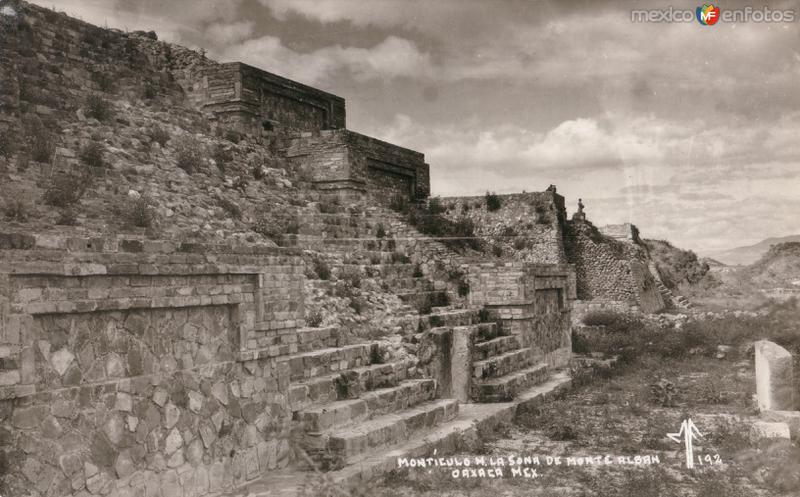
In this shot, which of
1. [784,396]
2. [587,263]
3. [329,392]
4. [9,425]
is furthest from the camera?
[587,263]

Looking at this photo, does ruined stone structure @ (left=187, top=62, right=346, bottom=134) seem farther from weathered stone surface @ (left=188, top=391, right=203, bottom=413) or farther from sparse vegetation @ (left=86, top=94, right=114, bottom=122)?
weathered stone surface @ (left=188, top=391, right=203, bottom=413)

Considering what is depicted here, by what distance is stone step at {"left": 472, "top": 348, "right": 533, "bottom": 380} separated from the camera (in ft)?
34.9

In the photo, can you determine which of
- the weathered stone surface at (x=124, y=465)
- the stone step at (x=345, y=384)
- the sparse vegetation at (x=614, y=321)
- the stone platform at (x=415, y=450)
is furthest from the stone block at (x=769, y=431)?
the sparse vegetation at (x=614, y=321)

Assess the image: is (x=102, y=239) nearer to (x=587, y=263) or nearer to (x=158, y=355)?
(x=158, y=355)

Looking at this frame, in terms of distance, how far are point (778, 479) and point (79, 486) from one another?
6181mm

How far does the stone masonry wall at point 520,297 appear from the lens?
1264cm

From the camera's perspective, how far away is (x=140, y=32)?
13.7 metres

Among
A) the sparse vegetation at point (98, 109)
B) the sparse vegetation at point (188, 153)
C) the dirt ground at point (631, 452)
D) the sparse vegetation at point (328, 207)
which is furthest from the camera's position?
the sparse vegetation at point (328, 207)

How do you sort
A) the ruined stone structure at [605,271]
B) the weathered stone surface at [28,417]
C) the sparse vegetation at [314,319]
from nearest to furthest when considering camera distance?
the weathered stone surface at [28,417] → the sparse vegetation at [314,319] → the ruined stone structure at [605,271]

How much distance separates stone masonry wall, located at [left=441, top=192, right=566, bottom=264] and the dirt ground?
38.7 feet

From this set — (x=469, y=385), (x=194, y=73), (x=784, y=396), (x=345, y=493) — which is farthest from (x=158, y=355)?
(x=194, y=73)

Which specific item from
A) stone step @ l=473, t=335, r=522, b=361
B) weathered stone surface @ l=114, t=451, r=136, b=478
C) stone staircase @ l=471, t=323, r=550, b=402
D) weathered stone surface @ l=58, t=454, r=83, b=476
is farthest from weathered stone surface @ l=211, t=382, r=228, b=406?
stone step @ l=473, t=335, r=522, b=361

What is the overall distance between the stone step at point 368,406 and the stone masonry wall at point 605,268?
1818 centimetres

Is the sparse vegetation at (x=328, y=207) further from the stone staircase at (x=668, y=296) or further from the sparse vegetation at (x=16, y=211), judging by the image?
the stone staircase at (x=668, y=296)
